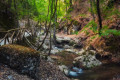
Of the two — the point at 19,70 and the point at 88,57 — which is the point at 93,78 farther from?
the point at 19,70

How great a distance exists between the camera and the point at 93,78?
7.88m

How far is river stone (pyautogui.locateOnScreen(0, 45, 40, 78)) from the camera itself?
448 cm

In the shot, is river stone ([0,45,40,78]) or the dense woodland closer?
river stone ([0,45,40,78])

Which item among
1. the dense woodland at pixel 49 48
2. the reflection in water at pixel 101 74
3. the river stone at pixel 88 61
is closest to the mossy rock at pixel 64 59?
the dense woodland at pixel 49 48

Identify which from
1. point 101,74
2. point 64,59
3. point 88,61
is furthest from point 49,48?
point 101,74

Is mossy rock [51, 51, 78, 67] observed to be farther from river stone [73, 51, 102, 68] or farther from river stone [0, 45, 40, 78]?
river stone [0, 45, 40, 78]

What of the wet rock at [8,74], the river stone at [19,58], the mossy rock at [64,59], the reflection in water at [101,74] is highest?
the river stone at [19,58]

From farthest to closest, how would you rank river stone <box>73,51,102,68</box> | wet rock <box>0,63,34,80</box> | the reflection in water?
1. river stone <box>73,51,102,68</box>
2. the reflection in water
3. wet rock <box>0,63,34,80</box>

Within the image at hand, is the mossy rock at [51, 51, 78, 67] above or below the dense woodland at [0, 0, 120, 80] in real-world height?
below

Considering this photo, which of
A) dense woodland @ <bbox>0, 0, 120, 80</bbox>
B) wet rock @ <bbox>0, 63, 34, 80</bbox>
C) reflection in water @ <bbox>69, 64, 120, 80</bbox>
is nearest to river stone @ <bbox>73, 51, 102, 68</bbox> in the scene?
dense woodland @ <bbox>0, 0, 120, 80</bbox>

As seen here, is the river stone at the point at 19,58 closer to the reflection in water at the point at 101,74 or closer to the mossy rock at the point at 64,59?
the reflection in water at the point at 101,74

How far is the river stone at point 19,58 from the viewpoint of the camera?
14.7 feet

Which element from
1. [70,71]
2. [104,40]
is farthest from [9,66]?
[104,40]

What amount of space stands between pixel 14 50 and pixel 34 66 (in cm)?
109
